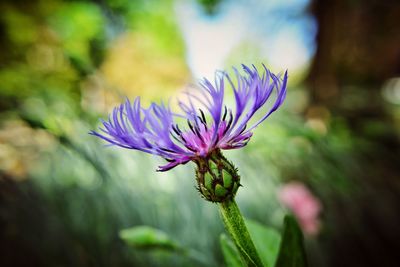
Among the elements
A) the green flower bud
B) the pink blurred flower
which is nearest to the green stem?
the green flower bud

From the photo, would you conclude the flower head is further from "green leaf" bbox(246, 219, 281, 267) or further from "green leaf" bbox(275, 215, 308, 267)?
"green leaf" bbox(246, 219, 281, 267)

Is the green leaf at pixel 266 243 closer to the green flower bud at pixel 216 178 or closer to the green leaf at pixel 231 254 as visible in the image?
the green leaf at pixel 231 254

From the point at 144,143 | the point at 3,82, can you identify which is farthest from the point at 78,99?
the point at 144,143

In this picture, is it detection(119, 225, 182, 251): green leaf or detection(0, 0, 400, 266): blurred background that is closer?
detection(119, 225, 182, 251): green leaf

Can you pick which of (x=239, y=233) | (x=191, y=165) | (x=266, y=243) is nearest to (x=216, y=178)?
(x=239, y=233)

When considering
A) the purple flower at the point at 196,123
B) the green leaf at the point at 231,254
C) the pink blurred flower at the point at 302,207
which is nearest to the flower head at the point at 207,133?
the purple flower at the point at 196,123

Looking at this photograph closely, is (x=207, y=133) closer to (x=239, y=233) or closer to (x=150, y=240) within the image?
(x=239, y=233)
